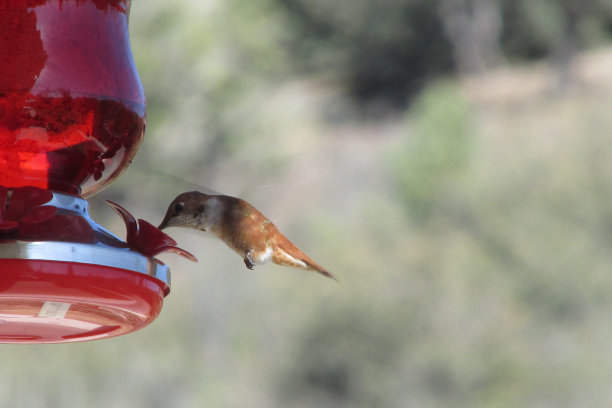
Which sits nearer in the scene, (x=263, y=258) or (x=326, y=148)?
(x=263, y=258)

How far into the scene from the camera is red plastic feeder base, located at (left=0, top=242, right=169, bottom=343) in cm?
205

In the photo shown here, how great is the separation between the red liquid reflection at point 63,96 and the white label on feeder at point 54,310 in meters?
0.36

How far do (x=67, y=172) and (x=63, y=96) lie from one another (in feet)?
0.75

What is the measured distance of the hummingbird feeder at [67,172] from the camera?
2.10 metres

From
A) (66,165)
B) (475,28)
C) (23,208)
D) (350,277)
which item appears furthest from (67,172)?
(475,28)

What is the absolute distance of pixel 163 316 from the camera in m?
19.3

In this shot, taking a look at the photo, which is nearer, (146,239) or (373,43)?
(146,239)

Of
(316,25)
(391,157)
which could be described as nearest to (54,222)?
(391,157)

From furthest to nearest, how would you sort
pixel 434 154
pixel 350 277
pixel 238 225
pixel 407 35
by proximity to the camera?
pixel 407 35
pixel 434 154
pixel 350 277
pixel 238 225

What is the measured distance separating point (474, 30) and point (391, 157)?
13448 mm

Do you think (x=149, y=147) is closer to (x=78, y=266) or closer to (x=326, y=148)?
(x=78, y=266)

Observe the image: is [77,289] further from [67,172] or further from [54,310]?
[67,172]

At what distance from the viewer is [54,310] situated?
7.49 feet

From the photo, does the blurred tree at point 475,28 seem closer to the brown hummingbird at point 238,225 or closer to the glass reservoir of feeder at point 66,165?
the brown hummingbird at point 238,225
